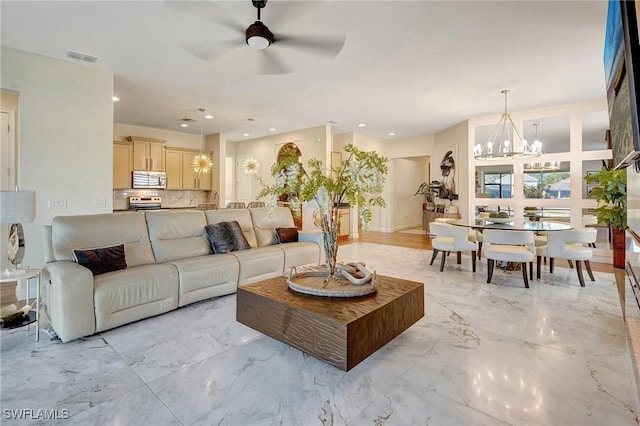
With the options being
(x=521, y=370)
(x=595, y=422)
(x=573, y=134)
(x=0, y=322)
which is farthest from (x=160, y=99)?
(x=573, y=134)

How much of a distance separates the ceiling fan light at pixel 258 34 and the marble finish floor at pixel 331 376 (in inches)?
98.3

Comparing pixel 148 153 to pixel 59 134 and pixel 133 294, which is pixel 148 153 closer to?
pixel 59 134

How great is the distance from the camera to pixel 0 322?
244cm

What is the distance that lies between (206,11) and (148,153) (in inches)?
217

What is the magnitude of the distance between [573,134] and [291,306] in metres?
6.35

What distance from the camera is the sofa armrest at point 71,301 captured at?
7.97ft

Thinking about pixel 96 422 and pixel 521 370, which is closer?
pixel 96 422

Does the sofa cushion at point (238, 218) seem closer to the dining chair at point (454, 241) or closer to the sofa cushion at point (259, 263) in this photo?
the sofa cushion at point (259, 263)

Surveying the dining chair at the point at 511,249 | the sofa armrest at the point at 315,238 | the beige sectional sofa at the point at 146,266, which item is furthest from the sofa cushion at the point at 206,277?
the dining chair at the point at 511,249

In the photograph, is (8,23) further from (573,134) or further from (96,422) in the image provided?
(573,134)

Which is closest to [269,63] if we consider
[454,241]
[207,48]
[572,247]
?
[207,48]

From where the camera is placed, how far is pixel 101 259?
289 cm

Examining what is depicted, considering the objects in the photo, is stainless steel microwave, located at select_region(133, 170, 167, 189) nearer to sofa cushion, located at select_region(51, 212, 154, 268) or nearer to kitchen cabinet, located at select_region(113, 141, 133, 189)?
kitchen cabinet, located at select_region(113, 141, 133, 189)

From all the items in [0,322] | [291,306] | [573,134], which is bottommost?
[0,322]
